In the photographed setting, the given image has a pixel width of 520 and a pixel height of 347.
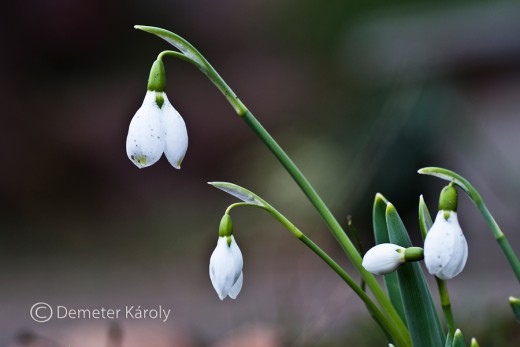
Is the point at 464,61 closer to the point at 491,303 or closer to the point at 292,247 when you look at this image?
the point at 292,247

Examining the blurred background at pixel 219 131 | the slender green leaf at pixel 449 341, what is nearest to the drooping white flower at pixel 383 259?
the slender green leaf at pixel 449 341

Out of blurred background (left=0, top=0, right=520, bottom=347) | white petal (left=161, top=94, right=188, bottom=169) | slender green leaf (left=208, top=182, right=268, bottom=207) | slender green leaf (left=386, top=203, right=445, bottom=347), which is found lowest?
slender green leaf (left=386, top=203, right=445, bottom=347)

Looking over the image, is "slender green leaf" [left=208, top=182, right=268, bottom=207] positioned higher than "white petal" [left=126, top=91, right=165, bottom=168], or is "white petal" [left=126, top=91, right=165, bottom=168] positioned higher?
"white petal" [left=126, top=91, right=165, bottom=168]

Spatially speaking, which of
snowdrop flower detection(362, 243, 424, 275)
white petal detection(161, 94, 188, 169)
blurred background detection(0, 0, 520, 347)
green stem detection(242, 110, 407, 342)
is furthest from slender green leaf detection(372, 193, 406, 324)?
blurred background detection(0, 0, 520, 347)

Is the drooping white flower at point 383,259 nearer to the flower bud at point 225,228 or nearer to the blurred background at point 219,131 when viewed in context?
the flower bud at point 225,228

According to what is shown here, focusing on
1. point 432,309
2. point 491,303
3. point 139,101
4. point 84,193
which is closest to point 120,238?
point 84,193

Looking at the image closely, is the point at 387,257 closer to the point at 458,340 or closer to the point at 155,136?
the point at 458,340

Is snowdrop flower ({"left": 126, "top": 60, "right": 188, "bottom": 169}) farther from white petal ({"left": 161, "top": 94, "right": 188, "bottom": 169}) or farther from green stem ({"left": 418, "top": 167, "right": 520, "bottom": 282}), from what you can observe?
green stem ({"left": 418, "top": 167, "right": 520, "bottom": 282})

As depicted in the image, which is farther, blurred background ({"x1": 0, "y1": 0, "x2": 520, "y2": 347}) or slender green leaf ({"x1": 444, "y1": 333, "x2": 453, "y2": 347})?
blurred background ({"x1": 0, "y1": 0, "x2": 520, "y2": 347})
